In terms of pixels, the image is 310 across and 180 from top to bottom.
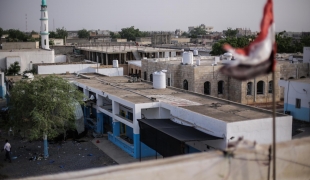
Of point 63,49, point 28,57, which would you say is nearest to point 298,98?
point 28,57

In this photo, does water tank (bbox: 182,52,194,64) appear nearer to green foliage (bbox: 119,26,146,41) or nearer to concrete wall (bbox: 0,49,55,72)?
concrete wall (bbox: 0,49,55,72)

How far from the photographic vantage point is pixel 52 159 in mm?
17500

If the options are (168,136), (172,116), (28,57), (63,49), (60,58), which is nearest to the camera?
(168,136)

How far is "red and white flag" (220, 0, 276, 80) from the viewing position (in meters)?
4.65

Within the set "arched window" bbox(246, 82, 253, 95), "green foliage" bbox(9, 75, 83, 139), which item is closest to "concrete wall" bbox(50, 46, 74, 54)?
"arched window" bbox(246, 82, 253, 95)

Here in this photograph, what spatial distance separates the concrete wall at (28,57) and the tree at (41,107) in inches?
854

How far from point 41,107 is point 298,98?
13390 mm

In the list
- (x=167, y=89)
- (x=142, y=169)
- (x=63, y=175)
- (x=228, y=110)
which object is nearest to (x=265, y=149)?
(x=142, y=169)

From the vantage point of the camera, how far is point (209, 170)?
19.6 ft

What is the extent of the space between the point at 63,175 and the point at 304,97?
1817 cm

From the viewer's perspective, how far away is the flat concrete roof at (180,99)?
49.2 feet

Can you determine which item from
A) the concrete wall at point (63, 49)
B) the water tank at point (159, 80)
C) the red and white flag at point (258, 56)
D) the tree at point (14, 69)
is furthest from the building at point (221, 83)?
the concrete wall at point (63, 49)

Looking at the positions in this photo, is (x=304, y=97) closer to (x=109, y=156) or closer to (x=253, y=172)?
(x=109, y=156)

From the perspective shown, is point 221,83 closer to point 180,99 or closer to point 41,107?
point 180,99
